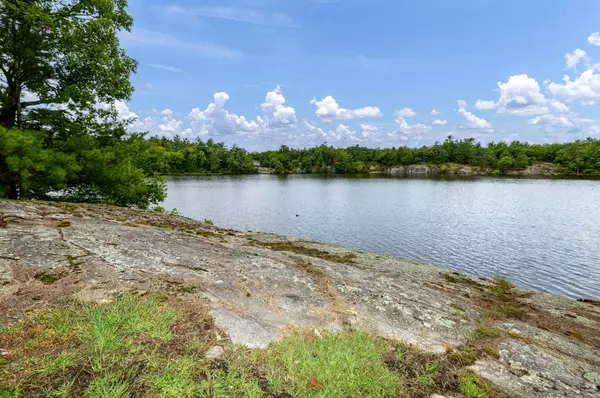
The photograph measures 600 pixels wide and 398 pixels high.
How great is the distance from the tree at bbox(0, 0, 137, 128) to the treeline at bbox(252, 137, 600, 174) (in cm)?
15011

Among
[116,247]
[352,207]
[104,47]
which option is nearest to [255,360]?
[116,247]

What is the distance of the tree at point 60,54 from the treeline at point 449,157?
492 ft

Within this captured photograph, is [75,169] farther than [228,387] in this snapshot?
Yes

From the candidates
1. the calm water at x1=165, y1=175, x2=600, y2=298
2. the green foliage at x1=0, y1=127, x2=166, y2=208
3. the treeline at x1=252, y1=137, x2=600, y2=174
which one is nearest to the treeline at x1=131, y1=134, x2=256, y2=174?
the treeline at x1=252, y1=137, x2=600, y2=174

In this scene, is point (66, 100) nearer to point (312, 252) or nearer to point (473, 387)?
point (312, 252)

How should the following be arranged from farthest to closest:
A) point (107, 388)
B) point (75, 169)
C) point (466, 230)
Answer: point (466, 230)
point (75, 169)
point (107, 388)

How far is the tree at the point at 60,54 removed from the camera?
12930mm

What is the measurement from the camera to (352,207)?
42406 millimetres

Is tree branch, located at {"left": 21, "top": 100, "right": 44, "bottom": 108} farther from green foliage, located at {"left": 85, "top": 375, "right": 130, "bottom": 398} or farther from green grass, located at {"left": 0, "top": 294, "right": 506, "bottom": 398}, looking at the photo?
green foliage, located at {"left": 85, "top": 375, "right": 130, "bottom": 398}

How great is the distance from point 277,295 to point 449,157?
166610 millimetres

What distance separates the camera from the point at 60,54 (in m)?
14.4

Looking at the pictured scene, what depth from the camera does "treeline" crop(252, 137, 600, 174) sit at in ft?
404

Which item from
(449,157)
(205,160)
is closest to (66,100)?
(205,160)

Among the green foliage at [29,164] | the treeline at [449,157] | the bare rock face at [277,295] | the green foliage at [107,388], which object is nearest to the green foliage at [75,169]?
the green foliage at [29,164]
